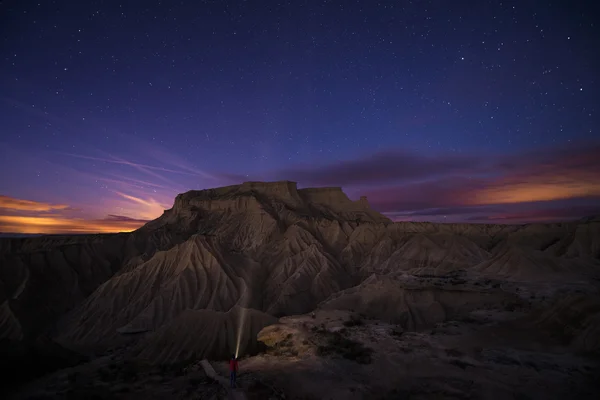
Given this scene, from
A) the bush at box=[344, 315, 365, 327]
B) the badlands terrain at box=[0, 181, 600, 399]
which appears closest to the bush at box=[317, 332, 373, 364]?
the badlands terrain at box=[0, 181, 600, 399]

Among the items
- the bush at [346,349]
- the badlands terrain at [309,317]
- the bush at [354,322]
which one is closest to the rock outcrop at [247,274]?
the badlands terrain at [309,317]

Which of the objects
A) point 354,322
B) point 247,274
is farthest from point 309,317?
point 247,274

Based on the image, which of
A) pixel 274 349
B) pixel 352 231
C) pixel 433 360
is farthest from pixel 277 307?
pixel 352 231

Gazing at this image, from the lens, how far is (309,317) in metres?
25.6

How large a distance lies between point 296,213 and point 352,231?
1959 centimetres

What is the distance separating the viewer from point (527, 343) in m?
17.7

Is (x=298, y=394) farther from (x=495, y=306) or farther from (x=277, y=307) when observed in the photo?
(x=277, y=307)

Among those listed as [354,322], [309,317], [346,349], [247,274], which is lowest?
[247,274]

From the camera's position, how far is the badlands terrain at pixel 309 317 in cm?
1466

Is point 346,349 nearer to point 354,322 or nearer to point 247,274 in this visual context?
point 354,322

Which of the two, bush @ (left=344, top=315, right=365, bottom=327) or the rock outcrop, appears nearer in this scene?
bush @ (left=344, top=315, right=365, bottom=327)

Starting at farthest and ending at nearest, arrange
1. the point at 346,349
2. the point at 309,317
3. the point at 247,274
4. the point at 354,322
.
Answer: the point at 247,274, the point at 309,317, the point at 354,322, the point at 346,349

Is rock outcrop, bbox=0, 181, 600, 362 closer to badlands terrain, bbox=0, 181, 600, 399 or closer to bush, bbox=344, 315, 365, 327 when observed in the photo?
badlands terrain, bbox=0, 181, 600, 399

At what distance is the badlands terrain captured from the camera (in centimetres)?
1466
